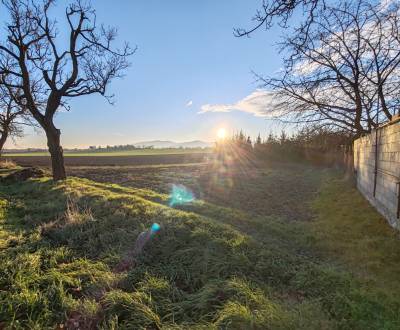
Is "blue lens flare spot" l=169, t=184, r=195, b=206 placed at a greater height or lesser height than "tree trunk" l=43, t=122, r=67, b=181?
lesser

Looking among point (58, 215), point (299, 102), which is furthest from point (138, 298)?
point (299, 102)

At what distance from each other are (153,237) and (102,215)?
7.31ft

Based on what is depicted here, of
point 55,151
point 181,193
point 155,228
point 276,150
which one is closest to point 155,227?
point 155,228

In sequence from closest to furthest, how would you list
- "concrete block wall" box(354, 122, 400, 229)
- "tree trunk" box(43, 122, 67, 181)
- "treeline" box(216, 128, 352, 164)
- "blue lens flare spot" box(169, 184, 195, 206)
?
1. "concrete block wall" box(354, 122, 400, 229)
2. "blue lens flare spot" box(169, 184, 195, 206)
3. "tree trunk" box(43, 122, 67, 181)
4. "treeline" box(216, 128, 352, 164)

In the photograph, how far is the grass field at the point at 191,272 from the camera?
116 inches

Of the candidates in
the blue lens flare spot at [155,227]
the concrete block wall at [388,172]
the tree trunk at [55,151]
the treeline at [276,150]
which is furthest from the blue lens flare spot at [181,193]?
the treeline at [276,150]

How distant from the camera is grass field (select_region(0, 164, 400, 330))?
2.96 m

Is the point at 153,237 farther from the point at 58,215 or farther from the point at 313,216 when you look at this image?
the point at 313,216

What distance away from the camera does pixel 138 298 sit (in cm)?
325

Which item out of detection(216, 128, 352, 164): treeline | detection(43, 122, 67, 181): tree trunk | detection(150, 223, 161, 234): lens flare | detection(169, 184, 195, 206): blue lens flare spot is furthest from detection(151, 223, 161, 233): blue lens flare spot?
detection(216, 128, 352, 164): treeline

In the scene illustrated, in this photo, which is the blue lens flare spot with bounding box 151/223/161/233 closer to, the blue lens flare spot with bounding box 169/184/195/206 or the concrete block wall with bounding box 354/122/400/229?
the blue lens flare spot with bounding box 169/184/195/206

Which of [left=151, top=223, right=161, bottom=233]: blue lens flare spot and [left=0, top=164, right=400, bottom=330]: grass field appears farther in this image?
[left=151, top=223, right=161, bottom=233]: blue lens flare spot

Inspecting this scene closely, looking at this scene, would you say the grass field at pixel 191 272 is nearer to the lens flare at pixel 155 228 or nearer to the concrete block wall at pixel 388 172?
the lens flare at pixel 155 228

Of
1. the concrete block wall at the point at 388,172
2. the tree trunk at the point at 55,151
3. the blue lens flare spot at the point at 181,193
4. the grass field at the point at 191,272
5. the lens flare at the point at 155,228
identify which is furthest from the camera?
the tree trunk at the point at 55,151
